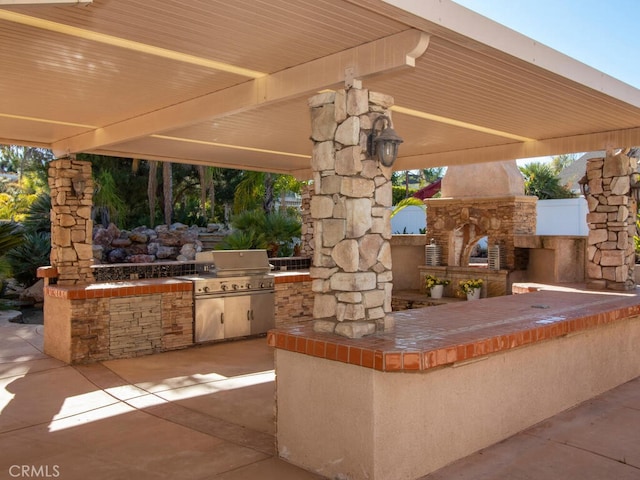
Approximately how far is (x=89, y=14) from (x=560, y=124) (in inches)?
223

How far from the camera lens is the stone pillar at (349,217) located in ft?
13.0

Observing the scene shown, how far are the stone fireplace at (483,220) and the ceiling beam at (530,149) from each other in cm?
242

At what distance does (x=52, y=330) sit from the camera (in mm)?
7668

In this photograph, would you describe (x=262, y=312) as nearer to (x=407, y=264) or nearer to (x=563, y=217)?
(x=407, y=264)

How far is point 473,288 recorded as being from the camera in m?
11.7

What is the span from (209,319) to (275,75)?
435cm

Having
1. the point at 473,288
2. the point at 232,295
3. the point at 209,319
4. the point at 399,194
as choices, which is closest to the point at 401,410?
the point at 209,319

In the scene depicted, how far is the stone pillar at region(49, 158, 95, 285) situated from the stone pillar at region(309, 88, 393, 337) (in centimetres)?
499

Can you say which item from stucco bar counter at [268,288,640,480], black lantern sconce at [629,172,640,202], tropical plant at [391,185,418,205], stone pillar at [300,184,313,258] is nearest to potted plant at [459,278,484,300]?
stone pillar at [300,184,313,258]

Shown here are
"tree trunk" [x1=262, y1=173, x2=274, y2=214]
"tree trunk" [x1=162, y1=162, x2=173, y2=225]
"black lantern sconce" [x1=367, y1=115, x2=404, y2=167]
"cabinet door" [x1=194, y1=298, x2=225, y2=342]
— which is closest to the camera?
"black lantern sconce" [x1=367, y1=115, x2=404, y2=167]

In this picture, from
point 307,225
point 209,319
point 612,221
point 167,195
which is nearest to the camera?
point 612,221

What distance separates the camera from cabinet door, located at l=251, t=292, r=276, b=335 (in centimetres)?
882

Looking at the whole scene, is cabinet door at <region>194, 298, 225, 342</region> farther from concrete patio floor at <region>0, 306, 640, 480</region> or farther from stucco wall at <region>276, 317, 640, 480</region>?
stucco wall at <region>276, 317, 640, 480</region>

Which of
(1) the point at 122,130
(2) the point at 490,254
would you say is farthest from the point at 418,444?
(2) the point at 490,254
